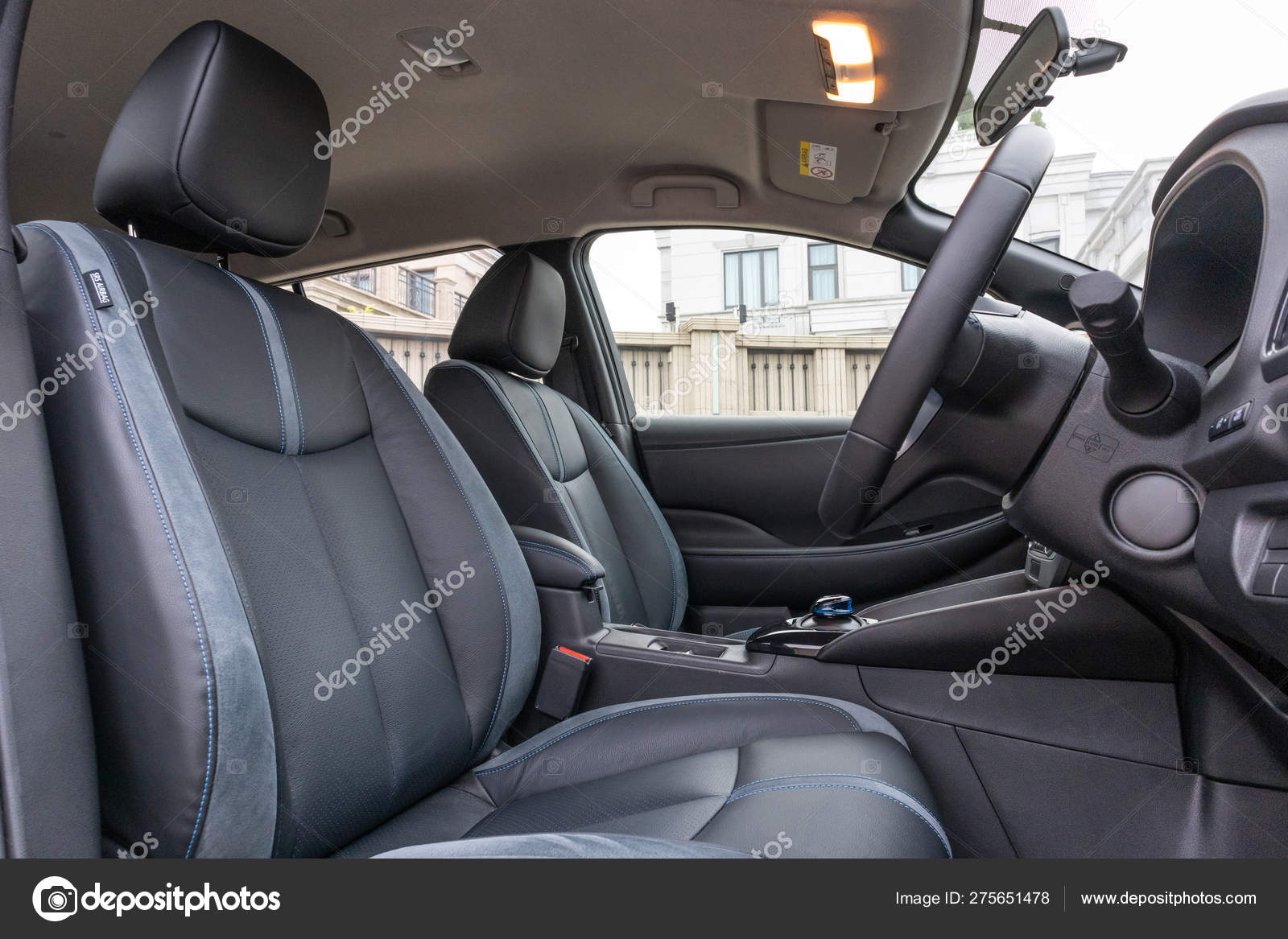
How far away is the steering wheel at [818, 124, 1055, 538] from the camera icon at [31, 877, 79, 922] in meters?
0.75

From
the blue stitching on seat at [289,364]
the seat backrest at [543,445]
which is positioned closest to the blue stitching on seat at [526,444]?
the seat backrest at [543,445]

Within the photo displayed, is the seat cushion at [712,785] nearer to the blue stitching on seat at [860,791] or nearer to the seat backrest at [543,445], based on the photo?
the blue stitching on seat at [860,791]

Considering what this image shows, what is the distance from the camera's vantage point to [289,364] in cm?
106

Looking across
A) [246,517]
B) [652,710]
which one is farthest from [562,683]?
[246,517]

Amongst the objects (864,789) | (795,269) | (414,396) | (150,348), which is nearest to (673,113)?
(795,269)

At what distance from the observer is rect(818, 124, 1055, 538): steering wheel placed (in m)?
0.79

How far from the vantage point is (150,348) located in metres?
0.85

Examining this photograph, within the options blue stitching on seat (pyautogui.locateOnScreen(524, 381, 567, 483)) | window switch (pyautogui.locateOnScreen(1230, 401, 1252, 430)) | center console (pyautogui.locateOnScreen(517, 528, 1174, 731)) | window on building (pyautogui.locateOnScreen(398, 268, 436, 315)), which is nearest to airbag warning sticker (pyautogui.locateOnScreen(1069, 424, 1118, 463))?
window switch (pyautogui.locateOnScreen(1230, 401, 1252, 430))

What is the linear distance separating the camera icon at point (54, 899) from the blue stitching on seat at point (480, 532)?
0.55 meters

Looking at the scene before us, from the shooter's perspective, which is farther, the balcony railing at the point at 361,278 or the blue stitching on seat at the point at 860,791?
the balcony railing at the point at 361,278

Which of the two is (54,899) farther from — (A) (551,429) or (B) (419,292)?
(B) (419,292)

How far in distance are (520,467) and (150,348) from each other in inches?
34.8

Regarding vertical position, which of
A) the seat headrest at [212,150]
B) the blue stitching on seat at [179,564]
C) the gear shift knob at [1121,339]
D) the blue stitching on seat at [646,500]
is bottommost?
the blue stitching on seat at [646,500]

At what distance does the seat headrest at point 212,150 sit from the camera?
931 millimetres
